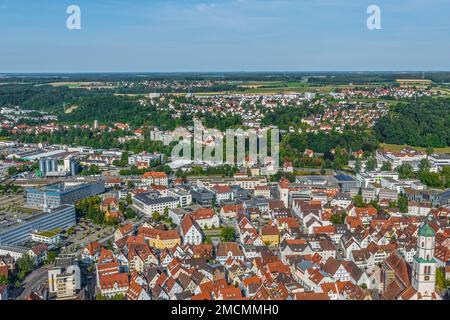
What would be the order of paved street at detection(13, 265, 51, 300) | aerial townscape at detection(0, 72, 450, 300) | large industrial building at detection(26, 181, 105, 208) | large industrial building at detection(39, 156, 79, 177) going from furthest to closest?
1. large industrial building at detection(39, 156, 79, 177)
2. large industrial building at detection(26, 181, 105, 208)
3. paved street at detection(13, 265, 51, 300)
4. aerial townscape at detection(0, 72, 450, 300)

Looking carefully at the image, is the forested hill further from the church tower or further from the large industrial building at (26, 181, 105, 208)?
the church tower

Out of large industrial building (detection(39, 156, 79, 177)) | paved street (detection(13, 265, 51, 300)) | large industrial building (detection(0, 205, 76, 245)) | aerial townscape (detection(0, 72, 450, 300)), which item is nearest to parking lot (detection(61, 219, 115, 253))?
aerial townscape (detection(0, 72, 450, 300))

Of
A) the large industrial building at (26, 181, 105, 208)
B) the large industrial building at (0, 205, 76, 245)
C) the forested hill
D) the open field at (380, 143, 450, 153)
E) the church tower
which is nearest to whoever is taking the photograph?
the church tower

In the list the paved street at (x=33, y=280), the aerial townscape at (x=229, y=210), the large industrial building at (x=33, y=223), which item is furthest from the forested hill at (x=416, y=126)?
the paved street at (x=33, y=280)

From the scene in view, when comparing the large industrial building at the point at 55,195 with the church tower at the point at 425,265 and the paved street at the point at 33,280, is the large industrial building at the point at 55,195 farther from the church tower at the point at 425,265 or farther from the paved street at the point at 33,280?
the church tower at the point at 425,265

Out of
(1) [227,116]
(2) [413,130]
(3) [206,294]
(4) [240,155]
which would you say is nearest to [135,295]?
(3) [206,294]

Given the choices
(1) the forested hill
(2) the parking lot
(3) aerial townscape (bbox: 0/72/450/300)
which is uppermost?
(1) the forested hill
